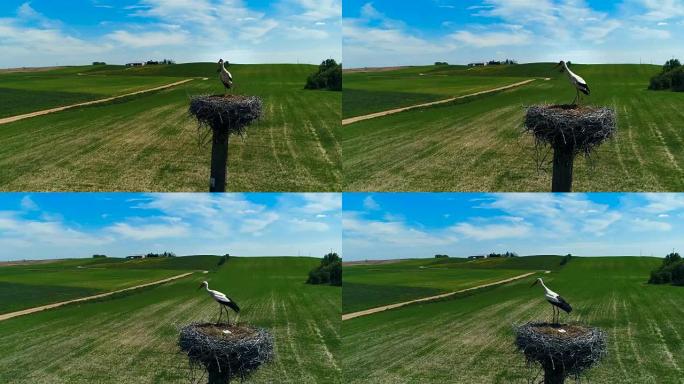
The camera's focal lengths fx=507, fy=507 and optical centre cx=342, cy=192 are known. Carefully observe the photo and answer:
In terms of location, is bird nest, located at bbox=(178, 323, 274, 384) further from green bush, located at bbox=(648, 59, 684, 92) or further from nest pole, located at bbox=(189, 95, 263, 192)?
green bush, located at bbox=(648, 59, 684, 92)

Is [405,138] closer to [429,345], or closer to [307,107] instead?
[429,345]

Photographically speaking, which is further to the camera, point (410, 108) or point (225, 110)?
point (410, 108)

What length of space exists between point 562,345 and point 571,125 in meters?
4.13

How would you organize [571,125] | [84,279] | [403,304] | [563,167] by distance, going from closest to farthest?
[571,125], [563,167], [403,304], [84,279]

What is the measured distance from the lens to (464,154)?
2467 centimetres

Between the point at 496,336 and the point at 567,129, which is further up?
the point at 567,129

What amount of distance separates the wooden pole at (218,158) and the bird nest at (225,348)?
4.22 meters

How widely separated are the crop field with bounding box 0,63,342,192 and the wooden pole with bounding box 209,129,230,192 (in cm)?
686

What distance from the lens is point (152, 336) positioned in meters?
25.1

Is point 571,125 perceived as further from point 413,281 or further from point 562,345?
point 413,281

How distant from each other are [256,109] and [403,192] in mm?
9498

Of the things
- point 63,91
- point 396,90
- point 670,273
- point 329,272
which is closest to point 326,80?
point 396,90

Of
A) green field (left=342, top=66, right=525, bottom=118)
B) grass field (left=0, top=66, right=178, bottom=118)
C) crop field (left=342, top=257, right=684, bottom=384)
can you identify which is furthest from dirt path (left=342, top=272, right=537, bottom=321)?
grass field (left=0, top=66, right=178, bottom=118)

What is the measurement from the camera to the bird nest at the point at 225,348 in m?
8.93
